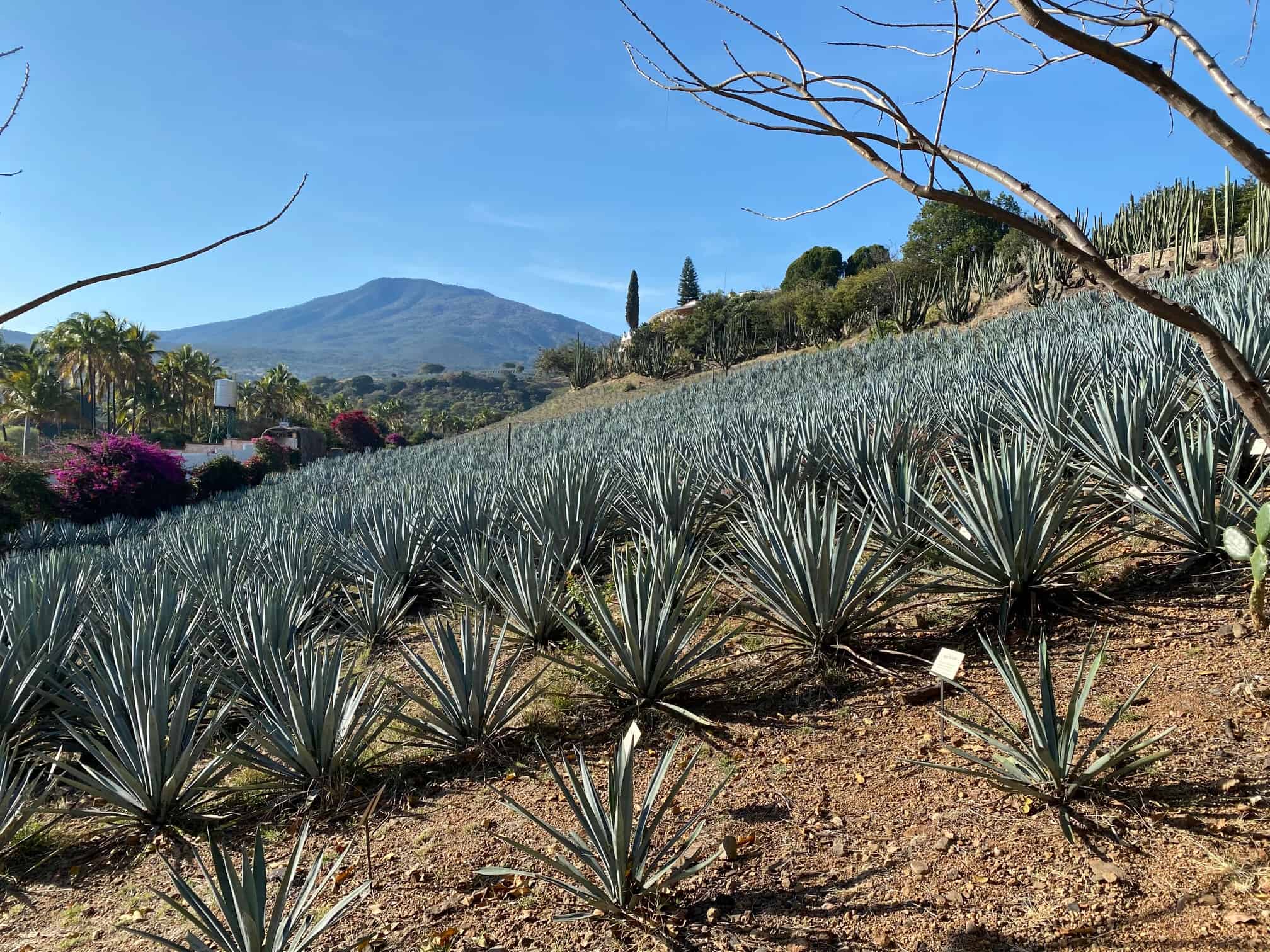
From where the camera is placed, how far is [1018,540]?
3432mm

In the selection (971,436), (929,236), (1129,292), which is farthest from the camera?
(929,236)

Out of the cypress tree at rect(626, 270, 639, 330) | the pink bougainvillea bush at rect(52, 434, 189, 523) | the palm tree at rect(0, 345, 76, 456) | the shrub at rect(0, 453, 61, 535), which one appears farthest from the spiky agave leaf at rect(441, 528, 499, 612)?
the cypress tree at rect(626, 270, 639, 330)

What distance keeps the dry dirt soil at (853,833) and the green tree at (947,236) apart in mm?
45199

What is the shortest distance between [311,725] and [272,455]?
29.3 m

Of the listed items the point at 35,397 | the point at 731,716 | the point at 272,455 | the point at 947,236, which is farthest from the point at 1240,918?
the point at 35,397

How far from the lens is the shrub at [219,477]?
2302cm

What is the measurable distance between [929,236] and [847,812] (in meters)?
49.4

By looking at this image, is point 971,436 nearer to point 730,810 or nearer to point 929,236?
point 730,810

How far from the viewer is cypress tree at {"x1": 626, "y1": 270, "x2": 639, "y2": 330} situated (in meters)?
75.8

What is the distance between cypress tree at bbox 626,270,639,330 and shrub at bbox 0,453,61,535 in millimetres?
60173

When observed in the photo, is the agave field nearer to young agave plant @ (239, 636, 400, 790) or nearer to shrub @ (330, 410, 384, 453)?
young agave plant @ (239, 636, 400, 790)

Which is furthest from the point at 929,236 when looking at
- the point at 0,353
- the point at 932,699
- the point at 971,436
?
the point at 0,353

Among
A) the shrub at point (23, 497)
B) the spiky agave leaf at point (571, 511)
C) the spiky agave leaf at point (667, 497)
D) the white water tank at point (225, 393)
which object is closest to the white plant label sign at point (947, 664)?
the spiky agave leaf at point (667, 497)

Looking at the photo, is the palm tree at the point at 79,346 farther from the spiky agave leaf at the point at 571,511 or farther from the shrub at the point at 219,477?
the spiky agave leaf at the point at 571,511
